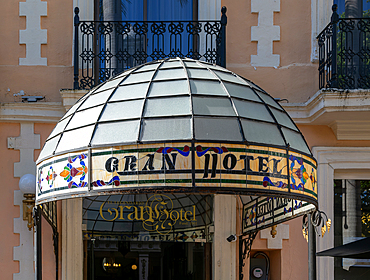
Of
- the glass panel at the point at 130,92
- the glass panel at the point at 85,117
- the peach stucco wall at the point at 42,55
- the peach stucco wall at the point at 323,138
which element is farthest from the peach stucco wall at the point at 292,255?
the peach stucco wall at the point at 42,55

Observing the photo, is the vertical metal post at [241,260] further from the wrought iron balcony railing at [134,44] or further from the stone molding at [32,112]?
the stone molding at [32,112]

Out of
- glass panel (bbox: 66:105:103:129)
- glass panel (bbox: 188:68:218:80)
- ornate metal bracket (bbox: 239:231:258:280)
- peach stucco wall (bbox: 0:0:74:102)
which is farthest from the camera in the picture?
peach stucco wall (bbox: 0:0:74:102)

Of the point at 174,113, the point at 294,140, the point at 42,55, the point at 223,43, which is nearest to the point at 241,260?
the point at 294,140

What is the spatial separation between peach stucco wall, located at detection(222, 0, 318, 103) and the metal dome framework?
6.96 ft

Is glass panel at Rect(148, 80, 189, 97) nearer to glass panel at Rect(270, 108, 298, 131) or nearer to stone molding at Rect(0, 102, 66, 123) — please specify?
glass panel at Rect(270, 108, 298, 131)

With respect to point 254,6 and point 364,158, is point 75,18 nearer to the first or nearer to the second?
point 254,6

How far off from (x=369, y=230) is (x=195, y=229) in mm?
2564

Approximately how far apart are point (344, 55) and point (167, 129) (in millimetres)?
3848

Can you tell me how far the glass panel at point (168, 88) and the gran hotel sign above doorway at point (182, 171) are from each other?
79cm

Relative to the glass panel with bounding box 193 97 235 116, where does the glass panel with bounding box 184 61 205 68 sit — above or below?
above

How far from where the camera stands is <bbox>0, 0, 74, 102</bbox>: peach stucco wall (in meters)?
8.27

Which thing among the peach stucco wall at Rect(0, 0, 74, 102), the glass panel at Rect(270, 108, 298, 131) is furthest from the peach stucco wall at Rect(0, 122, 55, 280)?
the glass panel at Rect(270, 108, 298, 131)

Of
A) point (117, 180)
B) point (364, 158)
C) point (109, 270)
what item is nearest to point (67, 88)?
point (109, 270)

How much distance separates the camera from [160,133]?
5273 millimetres
